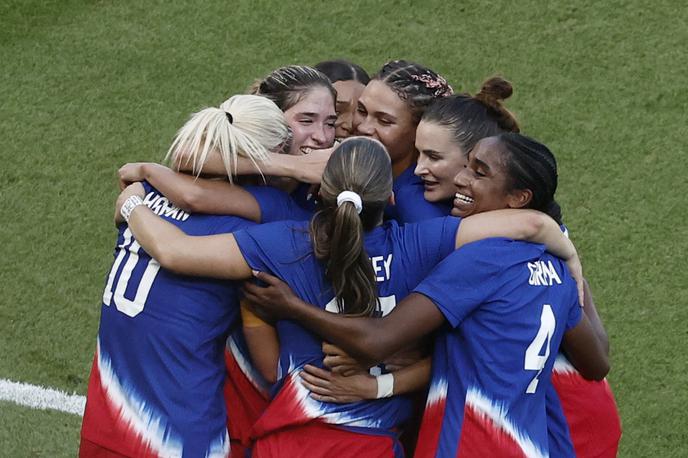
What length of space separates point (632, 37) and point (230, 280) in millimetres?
4728

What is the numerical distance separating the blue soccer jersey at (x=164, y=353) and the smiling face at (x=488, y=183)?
2.22ft

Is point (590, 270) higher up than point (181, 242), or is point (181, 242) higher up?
point (181, 242)

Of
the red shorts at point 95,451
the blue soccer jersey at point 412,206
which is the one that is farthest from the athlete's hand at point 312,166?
the red shorts at point 95,451

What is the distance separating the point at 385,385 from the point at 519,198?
0.68 metres

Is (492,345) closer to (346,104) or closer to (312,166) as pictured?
(312,166)

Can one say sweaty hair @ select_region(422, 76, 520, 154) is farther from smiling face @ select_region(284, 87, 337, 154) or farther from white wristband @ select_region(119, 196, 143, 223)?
white wristband @ select_region(119, 196, 143, 223)

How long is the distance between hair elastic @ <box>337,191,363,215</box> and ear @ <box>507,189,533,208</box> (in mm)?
538

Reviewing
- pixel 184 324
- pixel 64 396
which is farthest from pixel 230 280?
pixel 64 396

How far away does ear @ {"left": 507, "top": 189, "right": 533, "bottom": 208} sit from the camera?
378cm

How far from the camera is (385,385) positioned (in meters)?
3.70

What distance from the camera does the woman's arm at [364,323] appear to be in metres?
3.52

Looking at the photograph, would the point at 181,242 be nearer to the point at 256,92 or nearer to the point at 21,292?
the point at 256,92

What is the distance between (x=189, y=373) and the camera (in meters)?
3.81

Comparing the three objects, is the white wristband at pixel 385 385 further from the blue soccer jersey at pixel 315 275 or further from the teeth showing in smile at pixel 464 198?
the teeth showing in smile at pixel 464 198
